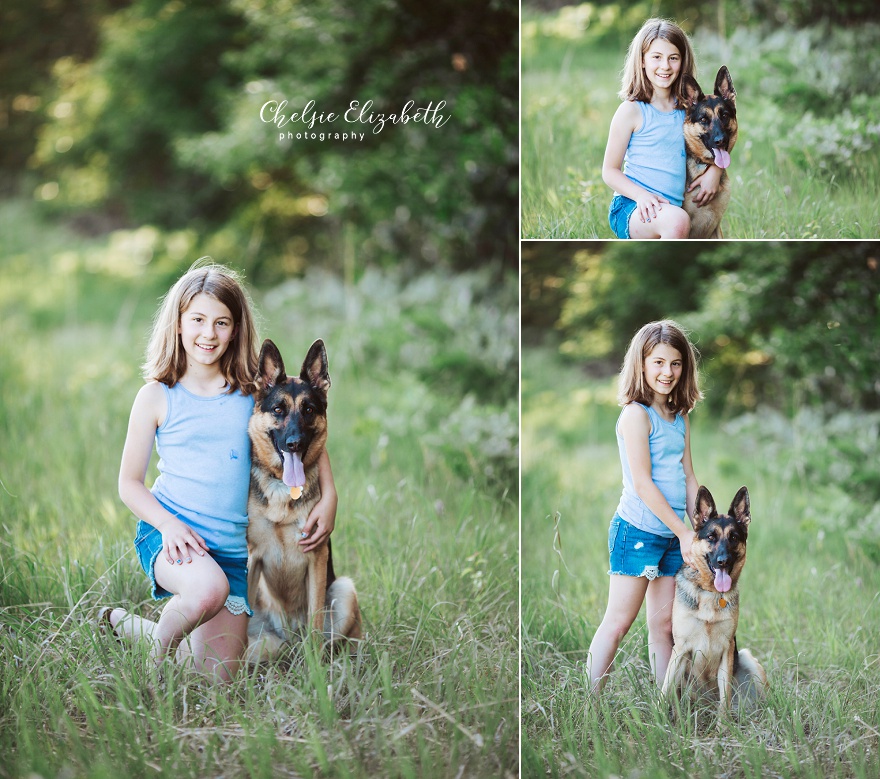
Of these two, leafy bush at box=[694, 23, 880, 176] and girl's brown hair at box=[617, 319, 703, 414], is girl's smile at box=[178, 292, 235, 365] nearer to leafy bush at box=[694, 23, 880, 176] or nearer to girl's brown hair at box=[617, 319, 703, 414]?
girl's brown hair at box=[617, 319, 703, 414]

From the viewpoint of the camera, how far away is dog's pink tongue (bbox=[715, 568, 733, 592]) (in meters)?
2.91

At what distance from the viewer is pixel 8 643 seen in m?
3.06

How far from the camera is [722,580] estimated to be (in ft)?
9.57

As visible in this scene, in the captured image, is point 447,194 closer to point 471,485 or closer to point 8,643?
point 471,485

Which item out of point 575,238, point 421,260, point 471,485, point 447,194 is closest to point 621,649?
point 471,485

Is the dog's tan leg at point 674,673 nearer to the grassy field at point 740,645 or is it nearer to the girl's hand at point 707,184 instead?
the grassy field at point 740,645

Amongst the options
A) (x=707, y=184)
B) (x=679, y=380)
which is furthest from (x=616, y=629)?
(x=707, y=184)

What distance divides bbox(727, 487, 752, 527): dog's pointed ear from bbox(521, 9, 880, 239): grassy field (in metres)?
1.07

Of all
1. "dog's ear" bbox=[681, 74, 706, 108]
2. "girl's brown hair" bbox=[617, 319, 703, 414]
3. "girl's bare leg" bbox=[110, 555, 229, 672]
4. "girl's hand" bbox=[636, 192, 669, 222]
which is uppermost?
"dog's ear" bbox=[681, 74, 706, 108]

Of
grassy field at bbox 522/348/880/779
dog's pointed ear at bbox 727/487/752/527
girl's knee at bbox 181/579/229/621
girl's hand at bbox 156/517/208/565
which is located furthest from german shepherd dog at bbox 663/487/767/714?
girl's hand at bbox 156/517/208/565

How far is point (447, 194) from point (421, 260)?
92cm

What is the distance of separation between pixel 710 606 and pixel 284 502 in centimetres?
161

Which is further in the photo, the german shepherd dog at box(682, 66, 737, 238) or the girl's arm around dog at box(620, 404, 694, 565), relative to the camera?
the german shepherd dog at box(682, 66, 737, 238)

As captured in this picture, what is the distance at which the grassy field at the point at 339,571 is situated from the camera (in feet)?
9.39
